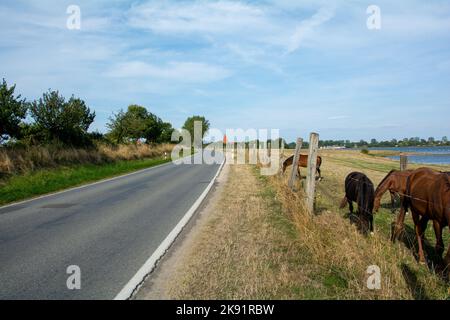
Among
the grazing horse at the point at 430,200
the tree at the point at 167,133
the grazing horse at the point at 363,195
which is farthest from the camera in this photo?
the tree at the point at 167,133

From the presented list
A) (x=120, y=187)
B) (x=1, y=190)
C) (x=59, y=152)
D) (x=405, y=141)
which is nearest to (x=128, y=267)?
(x=120, y=187)

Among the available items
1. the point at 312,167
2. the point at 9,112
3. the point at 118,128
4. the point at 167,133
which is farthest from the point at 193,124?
the point at 312,167

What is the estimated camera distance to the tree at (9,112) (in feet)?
72.1

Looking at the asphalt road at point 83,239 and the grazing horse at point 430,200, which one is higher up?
the grazing horse at point 430,200

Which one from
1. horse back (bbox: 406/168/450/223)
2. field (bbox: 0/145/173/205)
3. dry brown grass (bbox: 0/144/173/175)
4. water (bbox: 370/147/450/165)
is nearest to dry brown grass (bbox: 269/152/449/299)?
horse back (bbox: 406/168/450/223)

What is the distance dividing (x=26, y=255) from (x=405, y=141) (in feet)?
522

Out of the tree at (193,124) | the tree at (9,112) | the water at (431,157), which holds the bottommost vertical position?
the water at (431,157)

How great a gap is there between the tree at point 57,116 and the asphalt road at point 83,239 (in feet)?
50.0

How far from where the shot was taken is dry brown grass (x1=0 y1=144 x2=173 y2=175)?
60.3 ft

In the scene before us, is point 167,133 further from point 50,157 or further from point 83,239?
point 83,239

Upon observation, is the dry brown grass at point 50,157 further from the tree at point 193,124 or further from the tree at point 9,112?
the tree at point 193,124

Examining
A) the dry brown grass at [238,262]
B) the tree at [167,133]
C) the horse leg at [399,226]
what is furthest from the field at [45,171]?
the tree at [167,133]

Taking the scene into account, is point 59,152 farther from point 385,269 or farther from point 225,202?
point 385,269

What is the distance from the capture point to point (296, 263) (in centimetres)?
575
